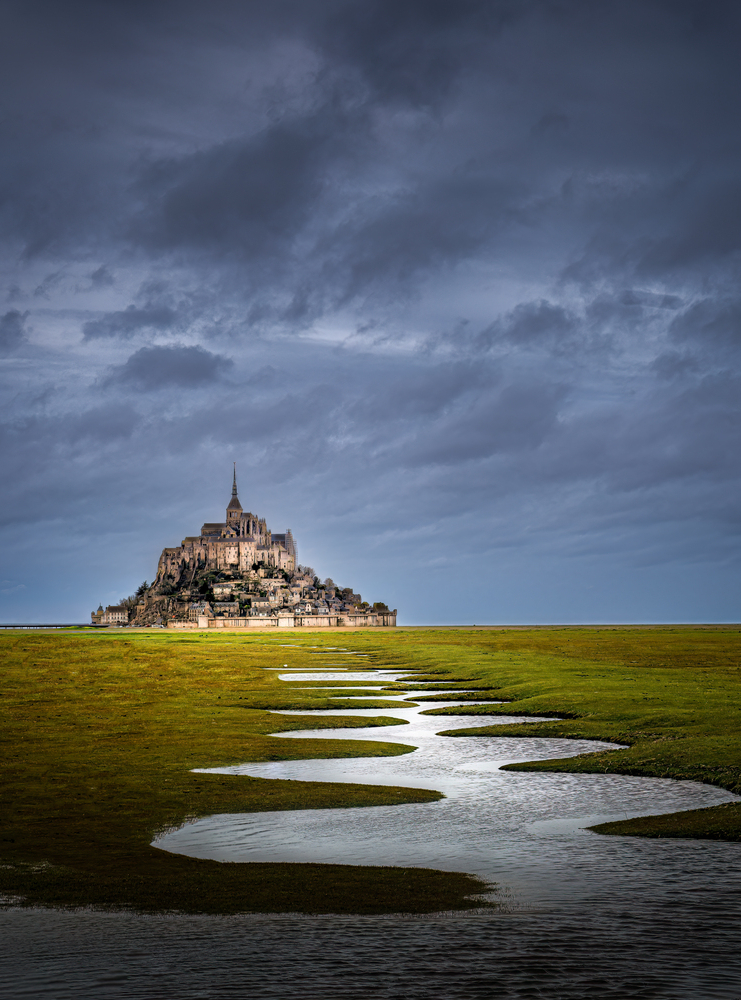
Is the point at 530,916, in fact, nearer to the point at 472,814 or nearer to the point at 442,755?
the point at 472,814

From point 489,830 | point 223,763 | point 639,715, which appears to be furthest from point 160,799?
point 639,715

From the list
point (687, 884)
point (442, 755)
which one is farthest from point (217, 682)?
point (687, 884)

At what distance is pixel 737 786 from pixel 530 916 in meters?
11.3

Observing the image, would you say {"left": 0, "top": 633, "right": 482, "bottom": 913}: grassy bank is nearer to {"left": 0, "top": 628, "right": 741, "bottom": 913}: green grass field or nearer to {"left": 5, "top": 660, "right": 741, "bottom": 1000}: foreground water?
{"left": 0, "top": 628, "right": 741, "bottom": 913}: green grass field

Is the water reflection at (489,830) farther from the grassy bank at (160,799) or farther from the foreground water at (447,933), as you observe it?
the grassy bank at (160,799)

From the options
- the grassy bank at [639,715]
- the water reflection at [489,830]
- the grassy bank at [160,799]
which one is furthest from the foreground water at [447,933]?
the grassy bank at [639,715]

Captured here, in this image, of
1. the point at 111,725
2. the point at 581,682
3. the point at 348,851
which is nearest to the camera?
the point at 348,851

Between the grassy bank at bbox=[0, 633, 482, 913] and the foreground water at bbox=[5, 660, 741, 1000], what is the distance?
83 centimetres

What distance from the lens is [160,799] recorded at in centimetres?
1992

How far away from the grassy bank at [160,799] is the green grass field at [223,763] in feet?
0.16

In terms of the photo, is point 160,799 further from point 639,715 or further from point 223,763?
point 639,715

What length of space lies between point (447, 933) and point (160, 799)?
10.7 meters

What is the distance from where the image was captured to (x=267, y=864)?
1459 centimetres

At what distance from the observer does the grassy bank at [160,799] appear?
12.7 meters
